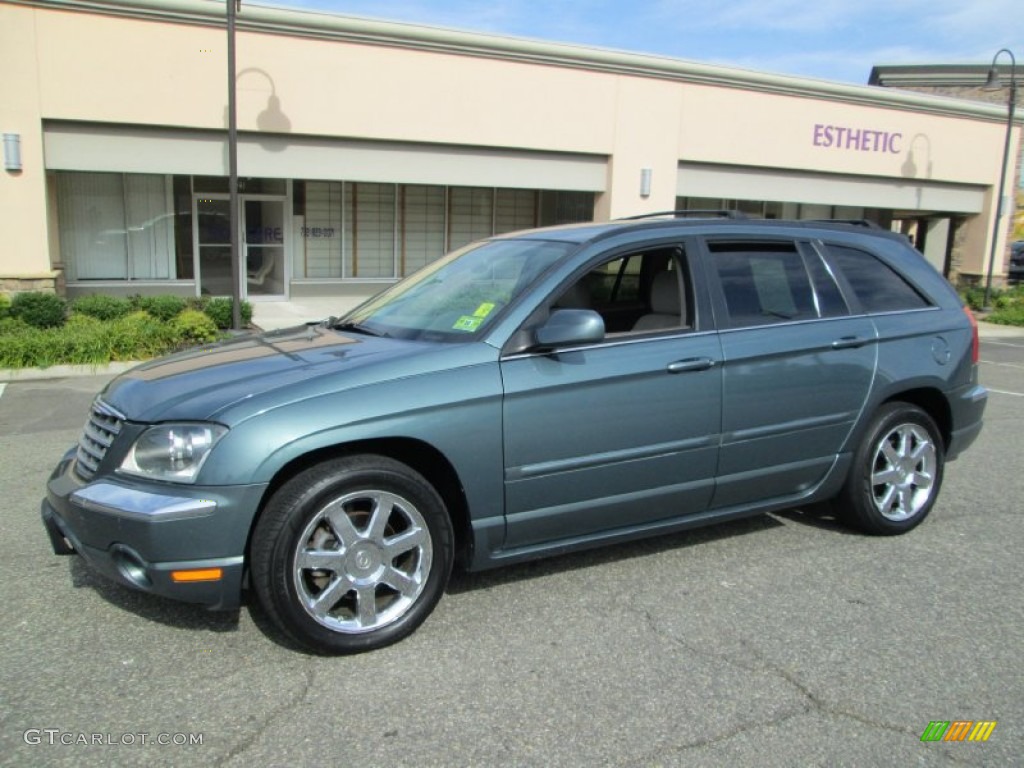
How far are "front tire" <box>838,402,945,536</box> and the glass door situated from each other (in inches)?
600

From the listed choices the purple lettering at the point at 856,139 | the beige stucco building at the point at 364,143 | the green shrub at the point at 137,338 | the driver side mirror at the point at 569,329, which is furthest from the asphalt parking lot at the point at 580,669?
the purple lettering at the point at 856,139

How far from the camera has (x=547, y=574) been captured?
430cm

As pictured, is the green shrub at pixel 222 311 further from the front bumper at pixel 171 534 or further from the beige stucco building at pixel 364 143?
the front bumper at pixel 171 534

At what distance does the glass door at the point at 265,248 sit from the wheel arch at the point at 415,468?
15385 mm

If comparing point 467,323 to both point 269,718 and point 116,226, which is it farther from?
point 116,226

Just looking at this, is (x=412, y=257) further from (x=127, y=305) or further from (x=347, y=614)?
(x=347, y=614)

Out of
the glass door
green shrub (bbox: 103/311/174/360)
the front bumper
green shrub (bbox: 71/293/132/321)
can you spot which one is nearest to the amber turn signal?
the front bumper

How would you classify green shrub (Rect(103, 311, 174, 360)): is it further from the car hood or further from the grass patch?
the car hood

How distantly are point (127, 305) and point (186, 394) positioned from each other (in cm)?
1164

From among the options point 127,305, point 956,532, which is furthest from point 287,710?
point 127,305

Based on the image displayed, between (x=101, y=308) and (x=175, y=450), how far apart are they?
1169 cm

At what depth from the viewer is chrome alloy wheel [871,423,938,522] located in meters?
4.86

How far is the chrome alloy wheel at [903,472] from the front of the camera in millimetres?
4863

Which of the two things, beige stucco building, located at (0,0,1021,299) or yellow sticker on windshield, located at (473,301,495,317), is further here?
beige stucco building, located at (0,0,1021,299)
